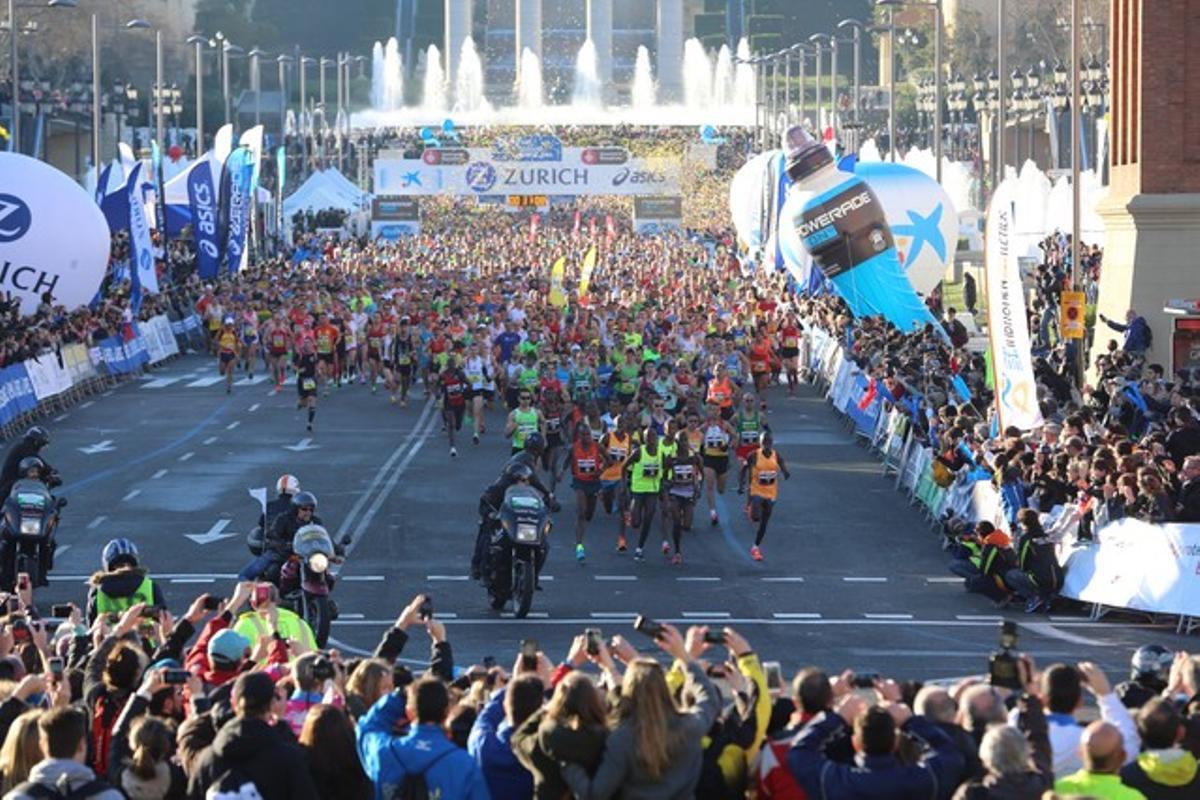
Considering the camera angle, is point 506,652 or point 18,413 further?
point 18,413

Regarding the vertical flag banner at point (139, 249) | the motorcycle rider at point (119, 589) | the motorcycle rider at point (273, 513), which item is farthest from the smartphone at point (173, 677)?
the vertical flag banner at point (139, 249)

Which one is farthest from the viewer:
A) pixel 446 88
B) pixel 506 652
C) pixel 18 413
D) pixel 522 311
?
pixel 446 88

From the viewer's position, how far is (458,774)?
416 inches

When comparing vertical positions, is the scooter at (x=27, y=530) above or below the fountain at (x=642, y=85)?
below

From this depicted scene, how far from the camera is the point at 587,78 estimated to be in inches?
6924

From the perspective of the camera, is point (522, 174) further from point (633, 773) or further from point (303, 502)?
point (633, 773)

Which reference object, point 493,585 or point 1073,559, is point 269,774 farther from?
point 1073,559

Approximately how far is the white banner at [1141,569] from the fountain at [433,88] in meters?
139

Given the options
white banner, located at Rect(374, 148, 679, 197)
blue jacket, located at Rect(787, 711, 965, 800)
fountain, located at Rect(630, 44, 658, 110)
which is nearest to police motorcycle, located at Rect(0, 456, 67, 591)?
blue jacket, located at Rect(787, 711, 965, 800)

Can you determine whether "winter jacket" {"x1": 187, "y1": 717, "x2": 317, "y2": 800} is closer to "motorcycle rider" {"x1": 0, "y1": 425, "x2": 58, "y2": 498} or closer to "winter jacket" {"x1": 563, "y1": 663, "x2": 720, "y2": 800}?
"winter jacket" {"x1": 563, "y1": 663, "x2": 720, "y2": 800}

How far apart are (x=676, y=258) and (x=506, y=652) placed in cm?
5692

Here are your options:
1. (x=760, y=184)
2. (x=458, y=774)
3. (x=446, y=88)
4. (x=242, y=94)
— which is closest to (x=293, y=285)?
(x=760, y=184)

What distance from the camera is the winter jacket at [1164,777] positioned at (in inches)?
392

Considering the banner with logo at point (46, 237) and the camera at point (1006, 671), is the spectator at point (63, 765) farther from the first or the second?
the banner with logo at point (46, 237)
